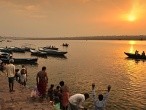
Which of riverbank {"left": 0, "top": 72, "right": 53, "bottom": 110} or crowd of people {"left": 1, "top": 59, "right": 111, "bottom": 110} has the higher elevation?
crowd of people {"left": 1, "top": 59, "right": 111, "bottom": 110}

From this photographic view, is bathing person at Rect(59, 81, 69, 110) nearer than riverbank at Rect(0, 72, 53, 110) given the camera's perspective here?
Yes

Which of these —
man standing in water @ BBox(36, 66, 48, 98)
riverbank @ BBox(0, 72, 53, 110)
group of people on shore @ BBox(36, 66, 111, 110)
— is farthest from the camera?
man standing in water @ BBox(36, 66, 48, 98)

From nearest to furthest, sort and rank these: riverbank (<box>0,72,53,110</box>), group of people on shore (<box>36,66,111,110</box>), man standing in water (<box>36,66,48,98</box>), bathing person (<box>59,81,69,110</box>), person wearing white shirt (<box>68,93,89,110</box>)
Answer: person wearing white shirt (<box>68,93,89,110</box>)
group of people on shore (<box>36,66,111,110</box>)
bathing person (<box>59,81,69,110</box>)
riverbank (<box>0,72,53,110</box>)
man standing in water (<box>36,66,48,98</box>)

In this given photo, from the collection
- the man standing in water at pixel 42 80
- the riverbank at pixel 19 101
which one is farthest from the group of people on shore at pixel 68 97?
the riverbank at pixel 19 101

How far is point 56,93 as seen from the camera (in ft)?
66.7

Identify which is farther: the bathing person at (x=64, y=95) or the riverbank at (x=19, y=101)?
the riverbank at (x=19, y=101)

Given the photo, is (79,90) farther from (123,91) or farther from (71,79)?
(71,79)

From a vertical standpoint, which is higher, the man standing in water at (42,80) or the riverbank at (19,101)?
the man standing in water at (42,80)

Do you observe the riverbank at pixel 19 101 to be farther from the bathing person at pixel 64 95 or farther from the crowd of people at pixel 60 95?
the bathing person at pixel 64 95

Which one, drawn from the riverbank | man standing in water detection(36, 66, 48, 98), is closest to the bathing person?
the riverbank

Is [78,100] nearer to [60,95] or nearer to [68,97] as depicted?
[68,97]

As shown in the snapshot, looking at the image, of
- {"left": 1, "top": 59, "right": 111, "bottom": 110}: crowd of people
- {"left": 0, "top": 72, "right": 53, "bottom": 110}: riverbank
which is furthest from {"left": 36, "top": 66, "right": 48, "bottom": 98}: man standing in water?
Result: {"left": 0, "top": 72, "right": 53, "bottom": 110}: riverbank

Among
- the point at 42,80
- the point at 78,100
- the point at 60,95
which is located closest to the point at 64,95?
the point at 60,95

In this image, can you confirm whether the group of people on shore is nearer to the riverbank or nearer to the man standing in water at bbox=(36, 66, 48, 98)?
the man standing in water at bbox=(36, 66, 48, 98)
